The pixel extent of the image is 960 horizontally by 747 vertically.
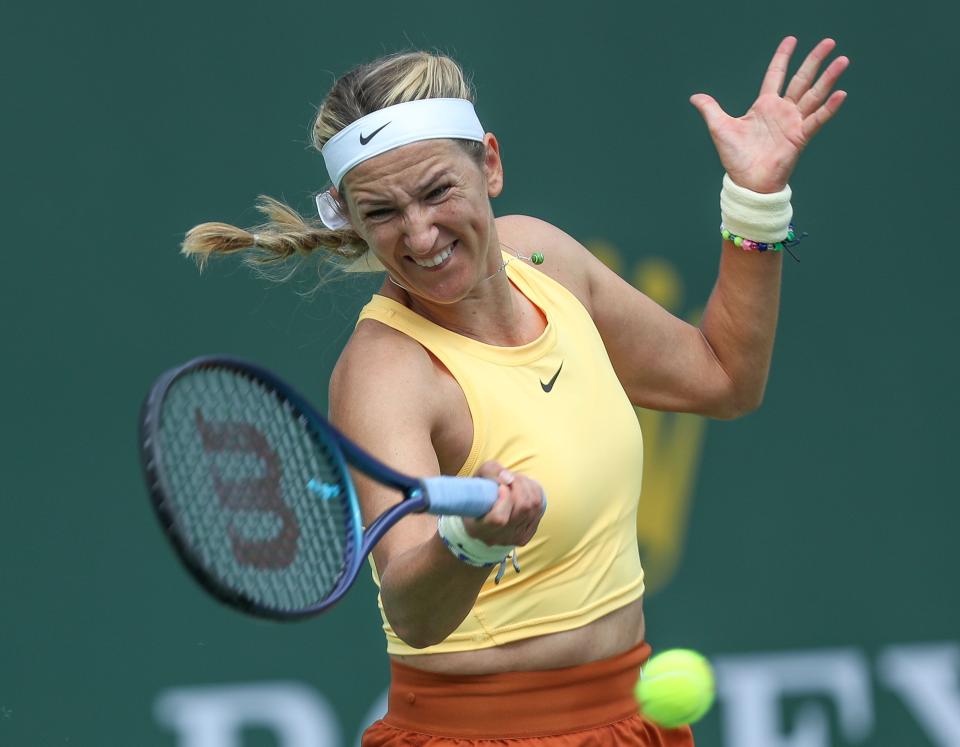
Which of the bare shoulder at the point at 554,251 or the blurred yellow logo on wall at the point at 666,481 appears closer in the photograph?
the bare shoulder at the point at 554,251

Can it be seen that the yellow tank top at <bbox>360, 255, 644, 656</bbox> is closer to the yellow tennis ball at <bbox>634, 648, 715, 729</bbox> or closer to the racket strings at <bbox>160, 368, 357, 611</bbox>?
the yellow tennis ball at <bbox>634, 648, 715, 729</bbox>

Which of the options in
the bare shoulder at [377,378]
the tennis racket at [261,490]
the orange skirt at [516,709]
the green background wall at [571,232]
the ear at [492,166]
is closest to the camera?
the tennis racket at [261,490]

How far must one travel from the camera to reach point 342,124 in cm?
230

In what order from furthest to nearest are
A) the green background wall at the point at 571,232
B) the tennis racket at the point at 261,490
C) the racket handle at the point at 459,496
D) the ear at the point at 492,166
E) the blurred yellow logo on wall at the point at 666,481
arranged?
1. the blurred yellow logo on wall at the point at 666,481
2. the green background wall at the point at 571,232
3. the ear at the point at 492,166
4. the racket handle at the point at 459,496
5. the tennis racket at the point at 261,490

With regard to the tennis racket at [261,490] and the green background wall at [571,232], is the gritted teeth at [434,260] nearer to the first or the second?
the tennis racket at [261,490]

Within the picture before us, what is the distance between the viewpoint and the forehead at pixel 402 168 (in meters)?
2.21

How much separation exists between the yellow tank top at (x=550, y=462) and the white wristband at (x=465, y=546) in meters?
0.29

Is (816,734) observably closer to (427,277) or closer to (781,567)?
(781,567)

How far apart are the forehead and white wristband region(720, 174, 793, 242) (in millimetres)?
534

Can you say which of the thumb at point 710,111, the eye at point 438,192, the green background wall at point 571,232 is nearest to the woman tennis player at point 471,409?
the eye at point 438,192

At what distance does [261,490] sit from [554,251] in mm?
868

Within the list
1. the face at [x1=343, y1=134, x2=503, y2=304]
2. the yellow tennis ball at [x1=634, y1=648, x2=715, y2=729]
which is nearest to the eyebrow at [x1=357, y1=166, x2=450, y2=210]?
the face at [x1=343, y1=134, x2=503, y2=304]

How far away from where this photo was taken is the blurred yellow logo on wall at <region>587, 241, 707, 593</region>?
12.7 ft

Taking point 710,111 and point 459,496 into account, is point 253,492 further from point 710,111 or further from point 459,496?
point 710,111
